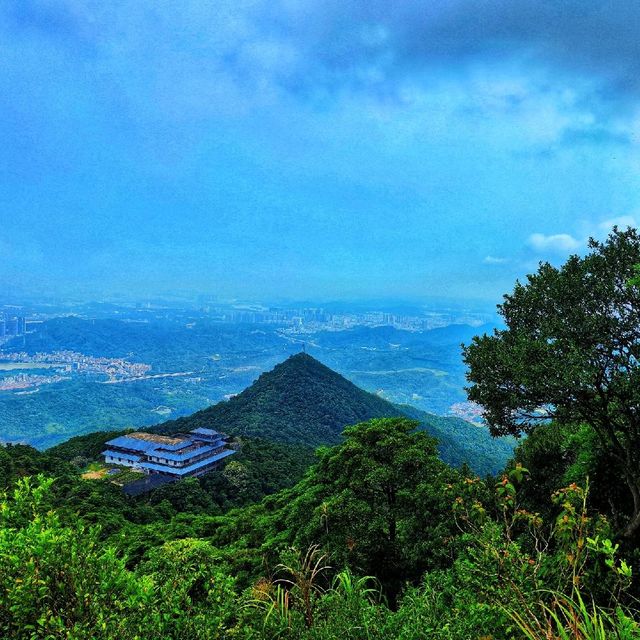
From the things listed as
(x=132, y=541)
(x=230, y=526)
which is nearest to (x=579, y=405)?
(x=230, y=526)

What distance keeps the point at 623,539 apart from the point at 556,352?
8.18ft

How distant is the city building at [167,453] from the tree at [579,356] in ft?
87.9

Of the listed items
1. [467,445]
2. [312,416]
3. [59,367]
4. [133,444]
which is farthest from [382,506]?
[59,367]

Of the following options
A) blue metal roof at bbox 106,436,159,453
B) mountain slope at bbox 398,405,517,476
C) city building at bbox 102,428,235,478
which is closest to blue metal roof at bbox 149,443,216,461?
city building at bbox 102,428,235,478

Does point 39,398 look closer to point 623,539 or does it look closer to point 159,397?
point 159,397

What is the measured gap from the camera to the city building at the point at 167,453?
29.5 metres

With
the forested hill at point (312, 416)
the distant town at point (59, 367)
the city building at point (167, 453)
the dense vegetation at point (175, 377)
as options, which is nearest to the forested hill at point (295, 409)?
the forested hill at point (312, 416)

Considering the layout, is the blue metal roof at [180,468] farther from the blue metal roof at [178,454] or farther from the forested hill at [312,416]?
the forested hill at [312,416]

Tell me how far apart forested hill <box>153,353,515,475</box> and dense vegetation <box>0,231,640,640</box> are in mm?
32122

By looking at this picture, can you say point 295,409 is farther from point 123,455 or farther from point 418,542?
point 418,542

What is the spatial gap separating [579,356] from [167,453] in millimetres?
30828

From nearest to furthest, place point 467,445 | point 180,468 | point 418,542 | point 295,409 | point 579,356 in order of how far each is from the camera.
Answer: point 579,356
point 418,542
point 180,468
point 467,445
point 295,409

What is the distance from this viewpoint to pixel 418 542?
6.62 meters

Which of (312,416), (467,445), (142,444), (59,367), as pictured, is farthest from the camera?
(59,367)
